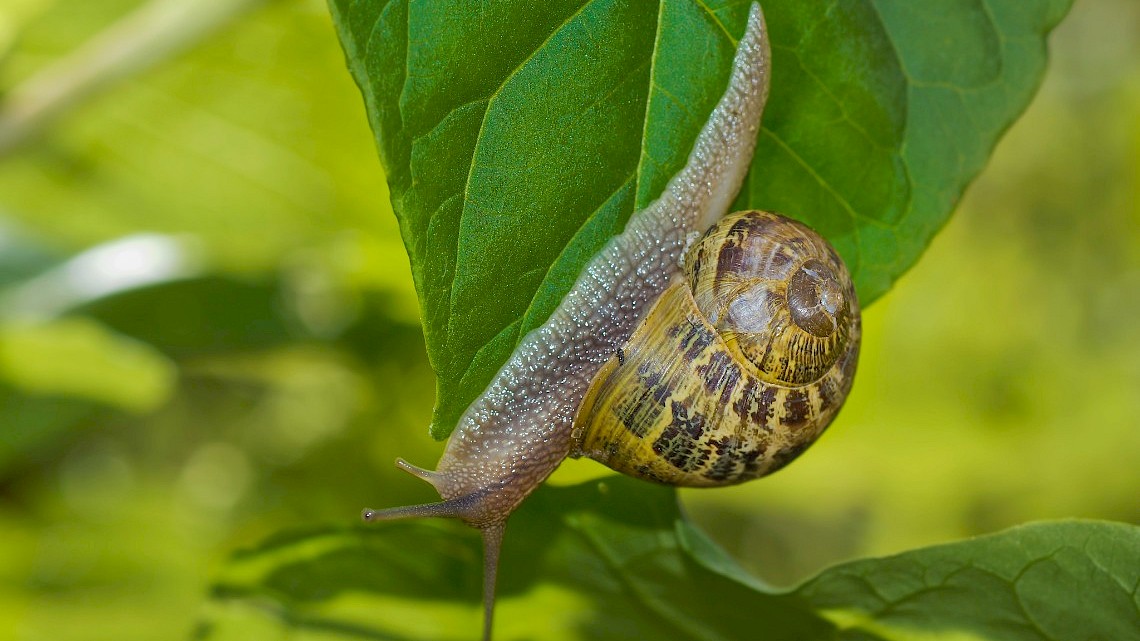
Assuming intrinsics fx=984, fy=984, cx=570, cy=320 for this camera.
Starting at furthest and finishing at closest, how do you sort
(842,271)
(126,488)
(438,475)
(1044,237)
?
1. (1044,237)
2. (126,488)
3. (438,475)
4. (842,271)

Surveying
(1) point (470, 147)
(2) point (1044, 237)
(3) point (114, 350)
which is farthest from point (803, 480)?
(1) point (470, 147)

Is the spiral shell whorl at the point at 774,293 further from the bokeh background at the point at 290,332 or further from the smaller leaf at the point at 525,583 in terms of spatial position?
the bokeh background at the point at 290,332

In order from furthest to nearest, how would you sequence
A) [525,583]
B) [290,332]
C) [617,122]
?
1. [290,332]
2. [525,583]
3. [617,122]

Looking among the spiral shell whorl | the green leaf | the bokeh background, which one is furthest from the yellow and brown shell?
the bokeh background

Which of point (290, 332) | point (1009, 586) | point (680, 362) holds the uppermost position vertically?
point (680, 362)

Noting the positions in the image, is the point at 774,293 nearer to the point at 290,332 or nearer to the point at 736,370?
the point at 736,370

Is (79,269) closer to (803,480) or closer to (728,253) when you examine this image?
(728,253)

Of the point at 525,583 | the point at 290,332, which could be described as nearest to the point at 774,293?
the point at 525,583
